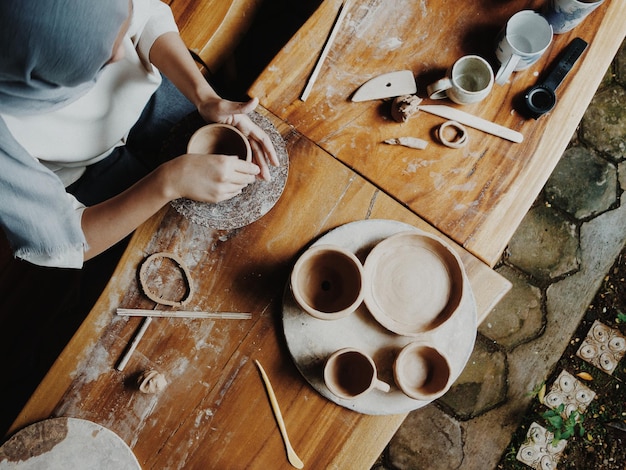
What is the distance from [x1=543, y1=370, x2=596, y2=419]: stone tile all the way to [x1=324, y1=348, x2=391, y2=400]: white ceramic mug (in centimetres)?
Answer: 155

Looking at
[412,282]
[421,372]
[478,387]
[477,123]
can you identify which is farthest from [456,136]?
[478,387]

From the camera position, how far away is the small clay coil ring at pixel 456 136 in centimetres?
140

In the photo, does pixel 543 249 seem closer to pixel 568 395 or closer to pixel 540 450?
pixel 568 395

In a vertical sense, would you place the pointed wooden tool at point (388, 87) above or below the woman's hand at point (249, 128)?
above

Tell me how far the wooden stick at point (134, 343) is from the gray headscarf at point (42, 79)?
0.26 m

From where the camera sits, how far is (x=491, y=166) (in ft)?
4.63

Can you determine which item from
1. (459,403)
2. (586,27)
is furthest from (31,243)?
(459,403)

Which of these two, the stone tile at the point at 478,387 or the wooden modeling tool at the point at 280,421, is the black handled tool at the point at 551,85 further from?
the stone tile at the point at 478,387

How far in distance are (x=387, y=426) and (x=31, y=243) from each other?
100 centimetres

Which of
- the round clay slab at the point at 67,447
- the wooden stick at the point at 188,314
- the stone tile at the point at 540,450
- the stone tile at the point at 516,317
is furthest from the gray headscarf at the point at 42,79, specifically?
the stone tile at the point at 540,450

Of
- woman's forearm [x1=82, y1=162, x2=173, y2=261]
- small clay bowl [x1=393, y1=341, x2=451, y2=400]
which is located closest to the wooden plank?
woman's forearm [x1=82, y1=162, x2=173, y2=261]

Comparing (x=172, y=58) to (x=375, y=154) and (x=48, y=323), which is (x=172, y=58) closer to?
(x=375, y=154)

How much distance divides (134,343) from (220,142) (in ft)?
1.94

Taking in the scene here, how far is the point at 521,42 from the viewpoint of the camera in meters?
1.49
